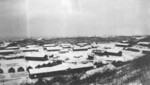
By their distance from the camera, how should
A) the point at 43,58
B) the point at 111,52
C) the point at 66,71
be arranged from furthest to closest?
the point at 111,52, the point at 43,58, the point at 66,71

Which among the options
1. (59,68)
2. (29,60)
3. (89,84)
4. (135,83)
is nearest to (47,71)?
(59,68)

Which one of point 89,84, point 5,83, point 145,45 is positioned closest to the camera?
point 89,84

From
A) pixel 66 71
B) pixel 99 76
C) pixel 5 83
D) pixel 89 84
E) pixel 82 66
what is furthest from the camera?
pixel 82 66

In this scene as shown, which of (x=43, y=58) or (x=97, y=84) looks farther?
(x=43, y=58)

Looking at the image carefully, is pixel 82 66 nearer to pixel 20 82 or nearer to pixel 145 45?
pixel 20 82

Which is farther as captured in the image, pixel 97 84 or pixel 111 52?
pixel 111 52

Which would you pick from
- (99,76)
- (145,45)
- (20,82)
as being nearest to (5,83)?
(20,82)

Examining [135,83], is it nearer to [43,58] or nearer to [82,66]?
[82,66]

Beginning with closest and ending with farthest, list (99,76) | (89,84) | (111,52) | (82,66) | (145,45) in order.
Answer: (89,84)
(99,76)
(82,66)
(111,52)
(145,45)
